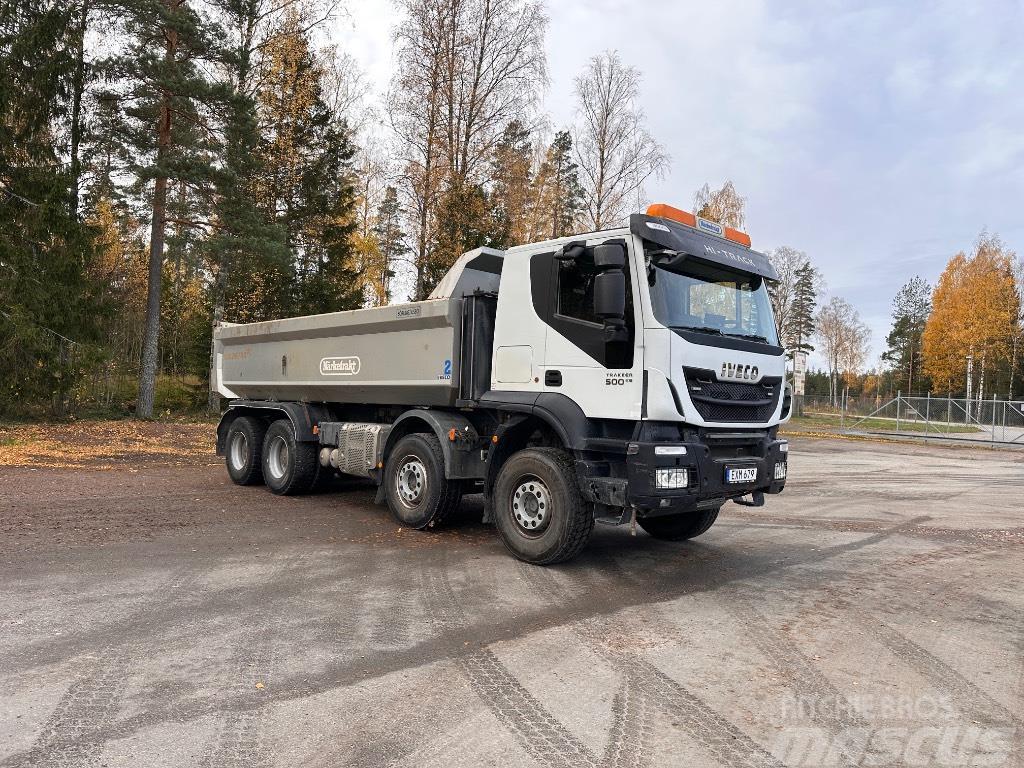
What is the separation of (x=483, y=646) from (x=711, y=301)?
12.1 ft

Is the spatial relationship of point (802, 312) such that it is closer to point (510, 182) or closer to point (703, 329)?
point (510, 182)

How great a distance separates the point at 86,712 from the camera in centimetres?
327

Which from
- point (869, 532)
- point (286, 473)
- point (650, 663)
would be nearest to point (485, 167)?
point (286, 473)

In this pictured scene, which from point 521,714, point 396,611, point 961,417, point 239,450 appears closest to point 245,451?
point 239,450

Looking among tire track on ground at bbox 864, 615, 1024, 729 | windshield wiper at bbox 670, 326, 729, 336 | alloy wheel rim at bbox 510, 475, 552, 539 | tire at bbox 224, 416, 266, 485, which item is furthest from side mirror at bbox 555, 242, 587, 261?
tire at bbox 224, 416, 266, 485

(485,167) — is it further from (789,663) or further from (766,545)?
(789,663)

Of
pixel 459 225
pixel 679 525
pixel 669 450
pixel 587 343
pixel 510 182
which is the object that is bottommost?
pixel 679 525

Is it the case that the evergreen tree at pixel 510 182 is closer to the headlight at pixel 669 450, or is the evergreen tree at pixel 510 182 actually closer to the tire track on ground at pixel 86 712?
the headlight at pixel 669 450

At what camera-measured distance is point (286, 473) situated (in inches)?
382

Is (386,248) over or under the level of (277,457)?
over

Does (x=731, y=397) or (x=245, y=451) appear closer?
(x=731, y=397)

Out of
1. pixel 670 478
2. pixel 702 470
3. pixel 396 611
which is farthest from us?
pixel 702 470

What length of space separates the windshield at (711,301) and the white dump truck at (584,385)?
0.7 inches

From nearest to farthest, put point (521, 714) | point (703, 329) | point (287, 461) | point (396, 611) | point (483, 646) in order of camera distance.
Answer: point (521, 714), point (483, 646), point (396, 611), point (703, 329), point (287, 461)
